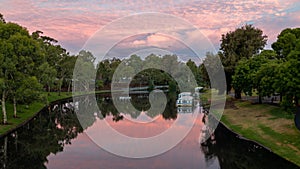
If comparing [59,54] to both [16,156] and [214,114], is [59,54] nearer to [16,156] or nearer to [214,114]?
[214,114]

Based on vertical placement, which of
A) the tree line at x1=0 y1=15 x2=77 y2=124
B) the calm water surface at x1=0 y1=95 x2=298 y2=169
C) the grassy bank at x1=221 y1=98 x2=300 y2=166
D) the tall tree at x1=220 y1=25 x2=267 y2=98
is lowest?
the calm water surface at x1=0 y1=95 x2=298 y2=169

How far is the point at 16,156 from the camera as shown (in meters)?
28.2

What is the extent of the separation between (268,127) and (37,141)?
25.9 metres

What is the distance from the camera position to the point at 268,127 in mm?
35625

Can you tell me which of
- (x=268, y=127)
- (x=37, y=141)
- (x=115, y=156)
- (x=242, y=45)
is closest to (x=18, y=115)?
(x=37, y=141)

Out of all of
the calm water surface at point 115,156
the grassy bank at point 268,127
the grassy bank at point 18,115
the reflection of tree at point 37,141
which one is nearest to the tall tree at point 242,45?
the grassy bank at point 268,127

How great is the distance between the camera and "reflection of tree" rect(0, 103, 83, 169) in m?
27.1

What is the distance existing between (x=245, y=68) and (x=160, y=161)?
106ft

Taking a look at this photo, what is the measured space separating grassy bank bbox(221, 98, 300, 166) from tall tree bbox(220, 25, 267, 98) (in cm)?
1578

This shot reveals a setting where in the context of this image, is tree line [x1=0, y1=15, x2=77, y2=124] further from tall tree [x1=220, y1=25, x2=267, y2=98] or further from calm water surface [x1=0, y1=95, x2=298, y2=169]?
tall tree [x1=220, y1=25, x2=267, y2=98]

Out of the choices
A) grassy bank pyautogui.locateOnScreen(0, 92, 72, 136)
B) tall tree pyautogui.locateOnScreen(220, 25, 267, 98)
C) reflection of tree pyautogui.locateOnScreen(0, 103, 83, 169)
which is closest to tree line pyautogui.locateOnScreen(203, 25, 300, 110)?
tall tree pyautogui.locateOnScreen(220, 25, 267, 98)

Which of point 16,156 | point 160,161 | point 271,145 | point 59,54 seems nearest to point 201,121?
point 271,145

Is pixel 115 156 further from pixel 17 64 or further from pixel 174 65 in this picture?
pixel 174 65

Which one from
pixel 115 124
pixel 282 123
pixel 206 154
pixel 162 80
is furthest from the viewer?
pixel 162 80
